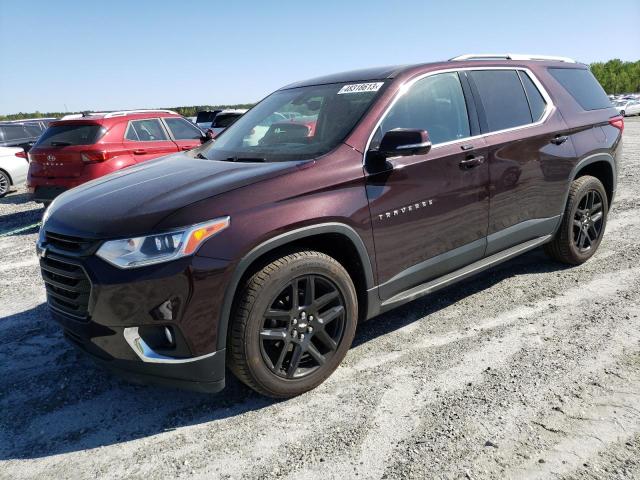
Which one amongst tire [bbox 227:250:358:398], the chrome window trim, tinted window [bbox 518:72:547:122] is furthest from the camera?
tinted window [bbox 518:72:547:122]

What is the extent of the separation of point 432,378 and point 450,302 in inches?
47.4

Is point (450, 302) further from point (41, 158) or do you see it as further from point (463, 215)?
point (41, 158)

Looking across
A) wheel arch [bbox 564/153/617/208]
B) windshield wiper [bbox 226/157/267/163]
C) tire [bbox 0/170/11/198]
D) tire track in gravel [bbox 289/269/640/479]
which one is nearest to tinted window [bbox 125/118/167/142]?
tire [bbox 0/170/11/198]

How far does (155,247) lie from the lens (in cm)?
236

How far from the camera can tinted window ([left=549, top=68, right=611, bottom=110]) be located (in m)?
4.42

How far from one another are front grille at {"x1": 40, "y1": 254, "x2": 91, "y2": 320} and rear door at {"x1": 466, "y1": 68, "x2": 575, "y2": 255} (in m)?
2.67

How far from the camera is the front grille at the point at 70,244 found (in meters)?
2.45

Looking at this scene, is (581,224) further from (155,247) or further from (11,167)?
(11,167)

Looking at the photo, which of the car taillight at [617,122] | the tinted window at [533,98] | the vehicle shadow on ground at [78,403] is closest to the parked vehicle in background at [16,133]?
the vehicle shadow on ground at [78,403]

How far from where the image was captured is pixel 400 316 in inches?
151

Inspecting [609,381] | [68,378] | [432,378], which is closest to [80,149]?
[68,378]

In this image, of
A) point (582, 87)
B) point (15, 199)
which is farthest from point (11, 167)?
point (582, 87)

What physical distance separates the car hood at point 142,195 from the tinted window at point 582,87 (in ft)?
9.68

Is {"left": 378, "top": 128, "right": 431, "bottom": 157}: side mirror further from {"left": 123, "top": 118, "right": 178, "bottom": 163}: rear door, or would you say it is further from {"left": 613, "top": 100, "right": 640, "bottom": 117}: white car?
{"left": 613, "top": 100, "right": 640, "bottom": 117}: white car
